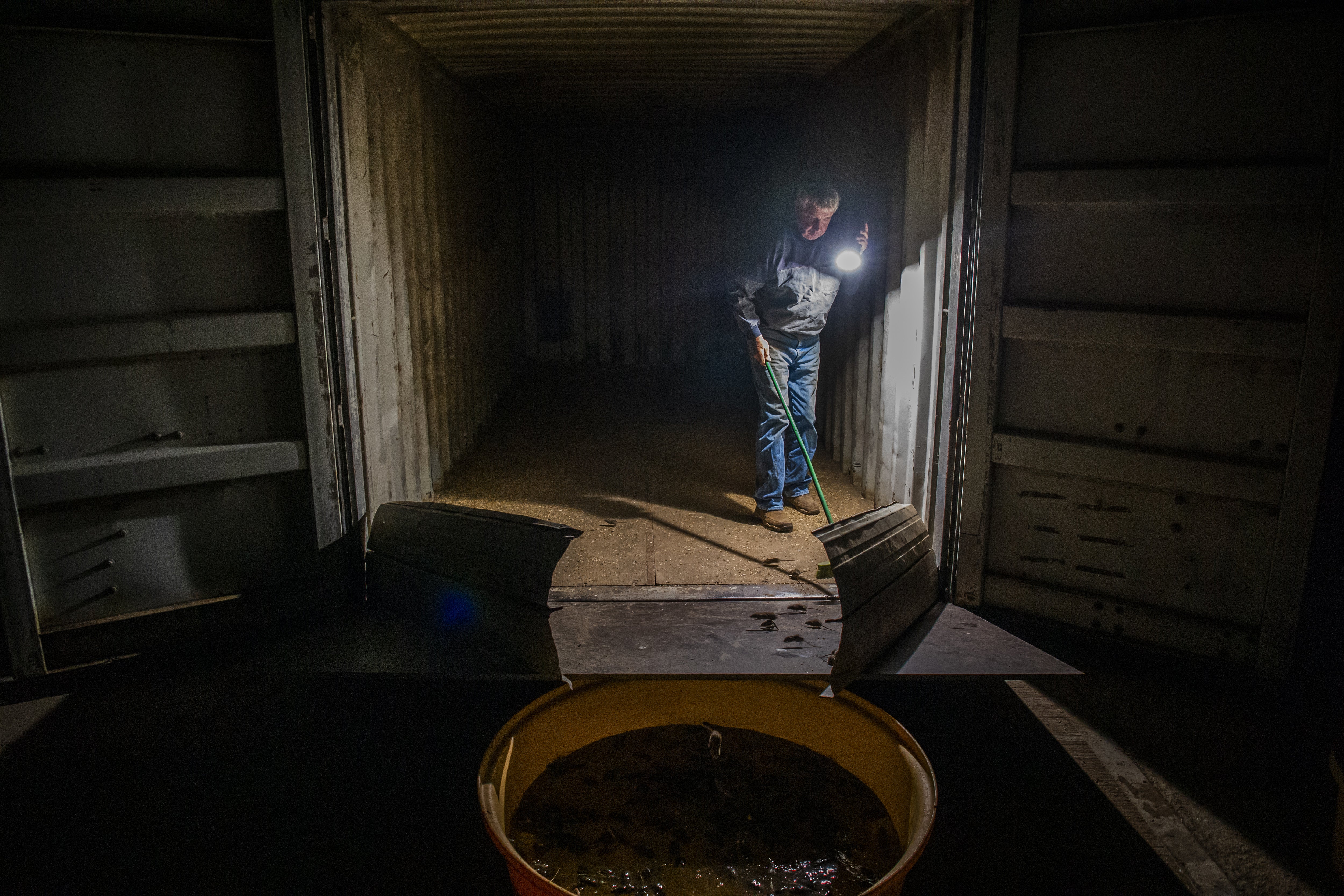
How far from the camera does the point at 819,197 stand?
5.46 m

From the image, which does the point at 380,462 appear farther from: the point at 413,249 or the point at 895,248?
the point at 895,248

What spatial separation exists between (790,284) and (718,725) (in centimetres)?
305

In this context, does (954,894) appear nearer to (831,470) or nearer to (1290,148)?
(1290,148)

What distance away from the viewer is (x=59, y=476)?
12.3 ft

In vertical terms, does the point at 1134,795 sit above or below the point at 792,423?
below


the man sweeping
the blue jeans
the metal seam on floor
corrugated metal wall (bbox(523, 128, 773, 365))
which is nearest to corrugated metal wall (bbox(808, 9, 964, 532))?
the man sweeping

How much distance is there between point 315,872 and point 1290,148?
440 cm

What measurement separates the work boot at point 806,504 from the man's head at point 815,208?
5.60 ft

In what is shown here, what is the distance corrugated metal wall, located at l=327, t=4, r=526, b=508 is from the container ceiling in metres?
0.27

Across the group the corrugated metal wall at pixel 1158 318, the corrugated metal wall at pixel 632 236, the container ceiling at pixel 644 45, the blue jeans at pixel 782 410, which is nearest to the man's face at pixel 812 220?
the blue jeans at pixel 782 410

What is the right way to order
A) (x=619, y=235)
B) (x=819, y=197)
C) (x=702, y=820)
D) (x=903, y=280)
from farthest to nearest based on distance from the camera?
(x=619, y=235)
(x=819, y=197)
(x=903, y=280)
(x=702, y=820)

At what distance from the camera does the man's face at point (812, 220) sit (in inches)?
217

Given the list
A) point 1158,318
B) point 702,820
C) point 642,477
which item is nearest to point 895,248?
point 1158,318

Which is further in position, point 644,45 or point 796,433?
point 644,45
